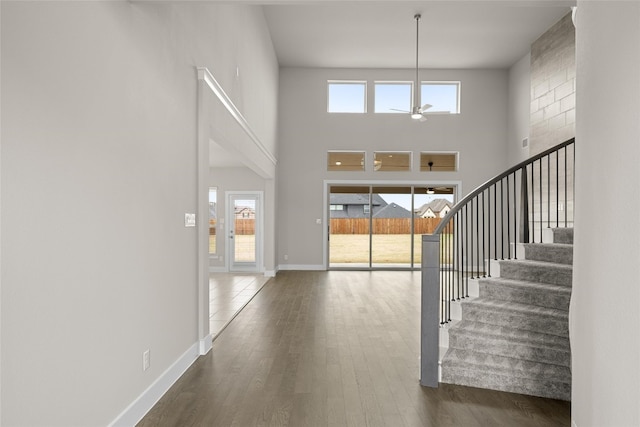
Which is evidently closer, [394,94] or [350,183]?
[350,183]

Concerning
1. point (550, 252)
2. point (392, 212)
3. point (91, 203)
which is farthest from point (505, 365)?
point (392, 212)

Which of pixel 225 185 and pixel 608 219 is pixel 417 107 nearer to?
pixel 225 185

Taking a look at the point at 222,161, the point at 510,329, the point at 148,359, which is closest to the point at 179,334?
the point at 148,359

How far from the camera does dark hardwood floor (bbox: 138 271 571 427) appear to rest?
2.90 m

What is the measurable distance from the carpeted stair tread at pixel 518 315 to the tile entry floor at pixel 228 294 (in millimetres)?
2815

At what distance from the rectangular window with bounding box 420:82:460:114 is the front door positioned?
17.1 feet

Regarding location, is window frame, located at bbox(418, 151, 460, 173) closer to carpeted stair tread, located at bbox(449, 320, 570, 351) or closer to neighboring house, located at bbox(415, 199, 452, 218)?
neighboring house, located at bbox(415, 199, 452, 218)

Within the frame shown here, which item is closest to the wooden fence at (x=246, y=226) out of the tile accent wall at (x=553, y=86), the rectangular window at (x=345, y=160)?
the rectangular window at (x=345, y=160)

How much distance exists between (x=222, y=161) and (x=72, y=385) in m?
8.09

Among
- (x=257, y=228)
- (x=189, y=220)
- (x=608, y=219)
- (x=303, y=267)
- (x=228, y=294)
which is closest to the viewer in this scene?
(x=608, y=219)

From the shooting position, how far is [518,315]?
357cm

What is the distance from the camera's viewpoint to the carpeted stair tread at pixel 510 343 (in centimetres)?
336

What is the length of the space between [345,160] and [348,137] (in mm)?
615

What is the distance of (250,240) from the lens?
35.8 feet
